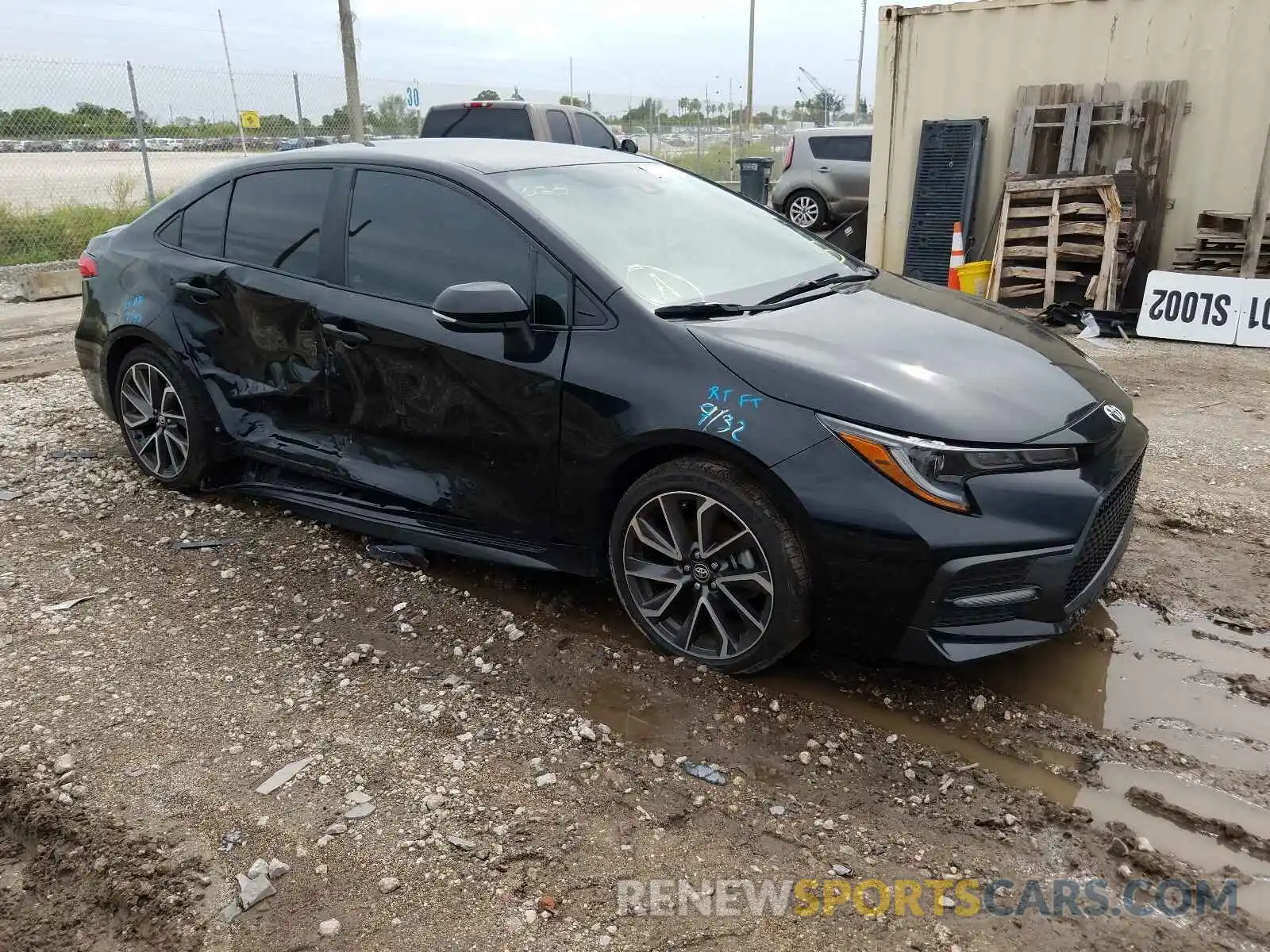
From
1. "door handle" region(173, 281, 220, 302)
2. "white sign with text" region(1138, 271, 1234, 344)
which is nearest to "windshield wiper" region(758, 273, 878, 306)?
"door handle" region(173, 281, 220, 302)

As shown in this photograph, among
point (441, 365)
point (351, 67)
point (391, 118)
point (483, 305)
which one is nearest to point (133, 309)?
point (441, 365)

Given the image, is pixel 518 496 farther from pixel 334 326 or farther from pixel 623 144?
pixel 623 144

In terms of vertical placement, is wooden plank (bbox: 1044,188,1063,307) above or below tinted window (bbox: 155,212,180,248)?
below

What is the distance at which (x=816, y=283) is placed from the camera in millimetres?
3721

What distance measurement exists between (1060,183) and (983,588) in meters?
7.68

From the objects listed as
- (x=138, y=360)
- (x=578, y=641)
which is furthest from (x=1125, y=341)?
(x=138, y=360)

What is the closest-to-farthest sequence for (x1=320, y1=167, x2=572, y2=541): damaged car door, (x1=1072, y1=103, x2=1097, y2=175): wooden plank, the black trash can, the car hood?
the car hood < (x1=320, y1=167, x2=572, y2=541): damaged car door < (x1=1072, y1=103, x2=1097, y2=175): wooden plank < the black trash can

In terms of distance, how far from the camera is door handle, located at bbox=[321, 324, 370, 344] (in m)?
3.77

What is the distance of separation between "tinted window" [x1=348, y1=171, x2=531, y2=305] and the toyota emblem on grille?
195 centimetres

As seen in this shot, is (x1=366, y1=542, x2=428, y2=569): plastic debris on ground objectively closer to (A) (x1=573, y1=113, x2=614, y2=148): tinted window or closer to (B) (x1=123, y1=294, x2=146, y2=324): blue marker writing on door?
(B) (x1=123, y1=294, x2=146, y2=324): blue marker writing on door

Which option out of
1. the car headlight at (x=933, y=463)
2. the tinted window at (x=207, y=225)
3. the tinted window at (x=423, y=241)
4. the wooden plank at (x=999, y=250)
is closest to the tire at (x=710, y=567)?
the car headlight at (x=933, y=463)

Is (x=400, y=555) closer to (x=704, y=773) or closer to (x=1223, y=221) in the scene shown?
(x=704, y=773)

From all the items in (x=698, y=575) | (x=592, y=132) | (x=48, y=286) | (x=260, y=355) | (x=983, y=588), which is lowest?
(x=48, y=286)

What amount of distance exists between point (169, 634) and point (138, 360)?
5.65ft
